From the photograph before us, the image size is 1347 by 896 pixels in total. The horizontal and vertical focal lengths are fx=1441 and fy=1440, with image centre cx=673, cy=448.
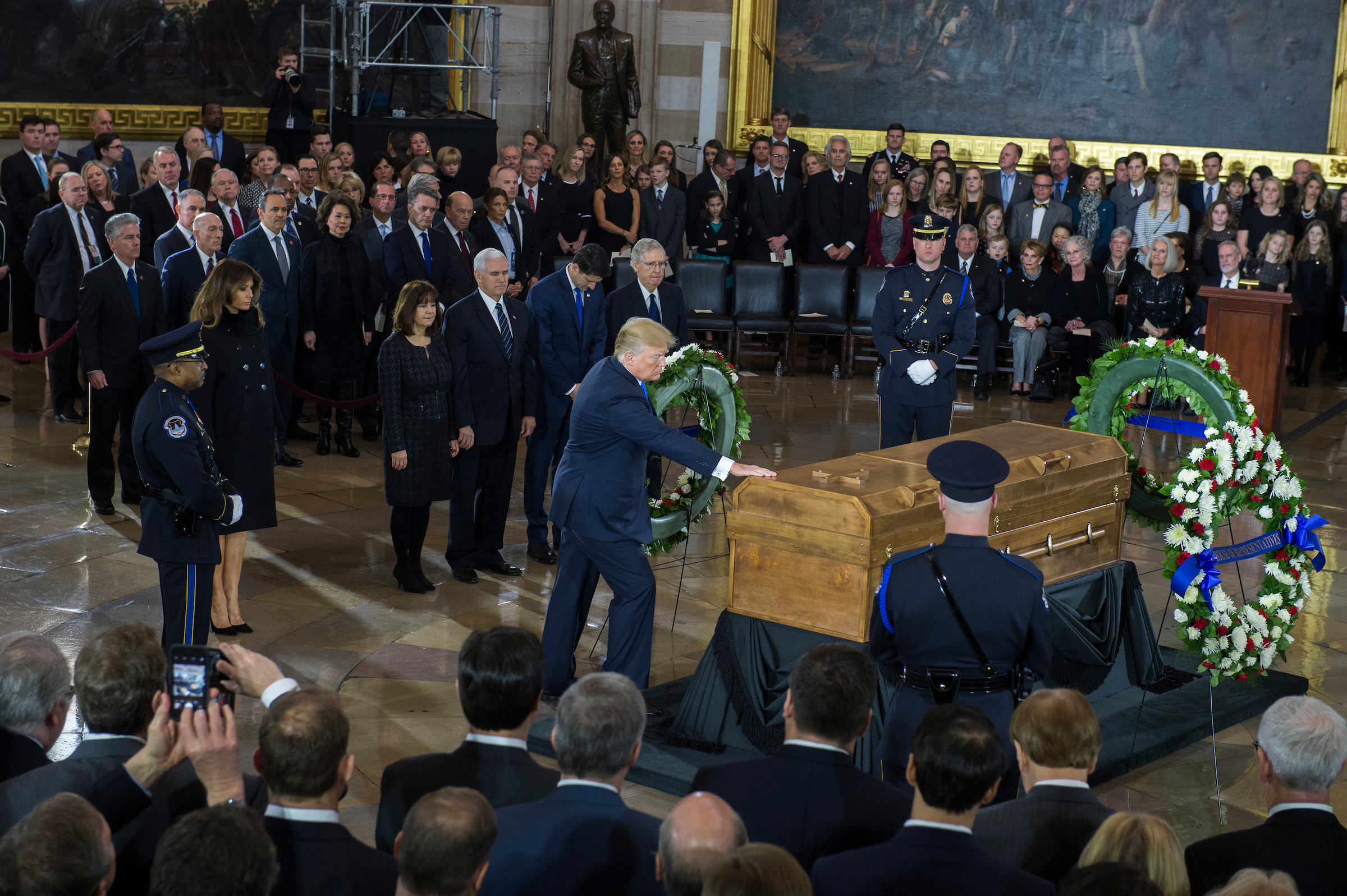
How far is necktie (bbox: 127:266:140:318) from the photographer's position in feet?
27.4

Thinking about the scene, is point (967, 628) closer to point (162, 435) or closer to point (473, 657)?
point (473, 657)

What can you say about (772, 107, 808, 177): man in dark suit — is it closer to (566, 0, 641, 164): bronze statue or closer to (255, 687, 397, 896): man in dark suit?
(566, 0, 641, 164): bronze statue

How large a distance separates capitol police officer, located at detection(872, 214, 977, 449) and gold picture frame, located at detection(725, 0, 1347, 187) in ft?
27.6

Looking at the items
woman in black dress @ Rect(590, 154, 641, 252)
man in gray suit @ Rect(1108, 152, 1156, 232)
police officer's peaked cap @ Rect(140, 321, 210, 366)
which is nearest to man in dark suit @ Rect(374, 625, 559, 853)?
police officer's peaked cap @ Rect(140, 321, 210, 366)

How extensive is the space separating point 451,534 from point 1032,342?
276 inches

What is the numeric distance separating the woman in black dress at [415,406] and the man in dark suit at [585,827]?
163 inches

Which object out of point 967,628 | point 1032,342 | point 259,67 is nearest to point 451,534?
point 967,628

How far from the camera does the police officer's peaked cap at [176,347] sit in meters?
5.70

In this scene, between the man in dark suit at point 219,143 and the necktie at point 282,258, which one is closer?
the necktie at point 282,258

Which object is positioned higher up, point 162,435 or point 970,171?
point 970,171

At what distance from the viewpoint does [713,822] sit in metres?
2.66

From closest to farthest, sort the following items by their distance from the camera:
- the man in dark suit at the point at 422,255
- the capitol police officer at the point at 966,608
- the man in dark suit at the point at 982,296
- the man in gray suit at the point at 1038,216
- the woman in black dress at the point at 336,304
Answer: the capitol police officer at the point at 966,608, the woman in black dress at the point at 336,304, the man in dark suit at the point at 422,255, the man in dark suit at the point at 982,296, the man in gray suit at the point at 1038,216

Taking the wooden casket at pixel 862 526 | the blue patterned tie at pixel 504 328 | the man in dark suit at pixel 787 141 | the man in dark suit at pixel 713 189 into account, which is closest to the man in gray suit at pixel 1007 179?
the man in dark suit at pixel 787 141

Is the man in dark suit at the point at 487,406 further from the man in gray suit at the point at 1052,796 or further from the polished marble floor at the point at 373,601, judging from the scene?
the man in gray suit at the point at 1052,796
